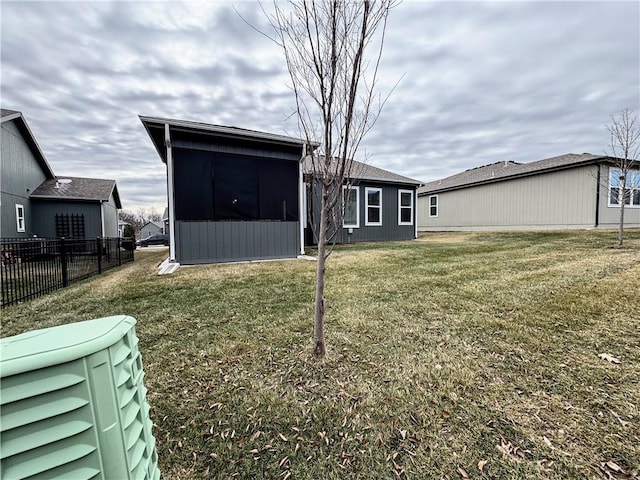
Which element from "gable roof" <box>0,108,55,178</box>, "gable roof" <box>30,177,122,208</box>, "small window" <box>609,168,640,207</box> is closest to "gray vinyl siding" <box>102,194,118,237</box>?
"gable roof" <box>30,177,122,208</box>

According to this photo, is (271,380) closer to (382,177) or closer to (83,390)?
(83,390)

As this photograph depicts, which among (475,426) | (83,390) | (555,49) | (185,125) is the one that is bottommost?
(475,426)

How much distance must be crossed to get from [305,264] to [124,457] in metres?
7.04

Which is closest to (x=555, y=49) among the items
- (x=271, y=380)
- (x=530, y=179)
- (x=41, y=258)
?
(x=530, y=179)

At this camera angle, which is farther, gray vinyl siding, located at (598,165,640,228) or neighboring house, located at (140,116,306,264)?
gray vinyl siding, located at (598,165,640,228)

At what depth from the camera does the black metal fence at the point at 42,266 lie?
560 cm

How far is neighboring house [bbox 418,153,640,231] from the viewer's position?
13.3 m

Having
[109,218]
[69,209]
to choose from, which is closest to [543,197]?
[69,209]

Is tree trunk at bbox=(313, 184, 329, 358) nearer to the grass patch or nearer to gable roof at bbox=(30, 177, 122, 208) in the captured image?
the grass patch

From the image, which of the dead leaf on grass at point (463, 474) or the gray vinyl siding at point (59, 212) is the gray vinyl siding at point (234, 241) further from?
the gray vinyl siding at point (59, 212)

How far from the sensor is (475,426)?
201 cm

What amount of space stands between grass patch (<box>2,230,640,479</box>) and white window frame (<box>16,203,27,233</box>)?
43.8 feet

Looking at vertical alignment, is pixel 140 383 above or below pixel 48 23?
below

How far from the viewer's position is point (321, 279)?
2818 mm
